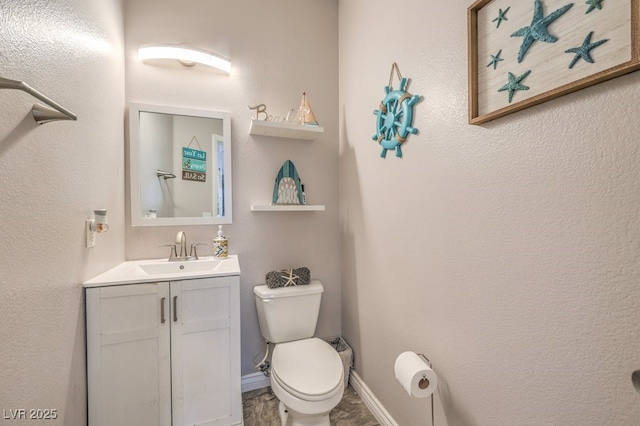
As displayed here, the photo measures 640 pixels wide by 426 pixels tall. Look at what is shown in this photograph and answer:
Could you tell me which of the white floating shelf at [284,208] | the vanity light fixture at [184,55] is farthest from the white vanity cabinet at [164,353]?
the vanity light fixture at [184,55]

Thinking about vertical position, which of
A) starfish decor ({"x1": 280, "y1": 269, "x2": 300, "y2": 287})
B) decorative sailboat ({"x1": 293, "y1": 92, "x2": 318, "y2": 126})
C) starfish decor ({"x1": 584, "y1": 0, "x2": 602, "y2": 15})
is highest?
decorative sailboat ({"x1": 293, "y1": 92, "x2": 318, "y2": 126})

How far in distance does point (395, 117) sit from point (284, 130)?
780mm

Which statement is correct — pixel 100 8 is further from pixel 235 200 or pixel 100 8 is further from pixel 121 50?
pixel 235 200

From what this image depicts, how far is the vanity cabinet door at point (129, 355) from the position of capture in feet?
4.15

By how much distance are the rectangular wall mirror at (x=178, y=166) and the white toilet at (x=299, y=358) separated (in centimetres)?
68

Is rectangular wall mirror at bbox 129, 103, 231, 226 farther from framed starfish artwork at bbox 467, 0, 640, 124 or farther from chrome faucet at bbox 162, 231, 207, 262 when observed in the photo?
framed starfish artwork at bbox 467, 0, 640, 124

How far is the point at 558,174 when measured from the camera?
771mm

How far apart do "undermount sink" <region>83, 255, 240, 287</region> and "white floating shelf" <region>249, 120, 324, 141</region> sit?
87cm

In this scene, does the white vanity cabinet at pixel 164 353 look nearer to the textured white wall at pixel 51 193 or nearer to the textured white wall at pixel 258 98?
the textured white wall at pixel 51 193

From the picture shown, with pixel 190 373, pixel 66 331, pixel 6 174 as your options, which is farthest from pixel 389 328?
pixel 6 174

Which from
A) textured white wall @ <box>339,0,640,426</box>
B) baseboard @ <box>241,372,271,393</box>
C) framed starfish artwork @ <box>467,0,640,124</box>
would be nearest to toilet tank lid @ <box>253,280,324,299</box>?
textured white wall @ <box>339,0,640,426</box>

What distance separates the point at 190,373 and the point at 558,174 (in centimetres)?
173

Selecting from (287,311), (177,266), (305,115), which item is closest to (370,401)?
(287,311)

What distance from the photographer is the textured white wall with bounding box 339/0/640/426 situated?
2.20 feet
